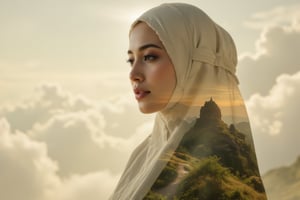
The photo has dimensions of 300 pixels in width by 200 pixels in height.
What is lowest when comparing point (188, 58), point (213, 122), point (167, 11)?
point (213, 122)

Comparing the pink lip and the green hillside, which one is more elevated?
the pink lip

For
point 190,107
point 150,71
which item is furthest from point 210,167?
point 150,71

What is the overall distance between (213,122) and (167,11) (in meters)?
0.26

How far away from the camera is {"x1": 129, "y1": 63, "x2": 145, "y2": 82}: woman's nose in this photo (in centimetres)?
120

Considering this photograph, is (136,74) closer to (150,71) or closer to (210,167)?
(150,71)

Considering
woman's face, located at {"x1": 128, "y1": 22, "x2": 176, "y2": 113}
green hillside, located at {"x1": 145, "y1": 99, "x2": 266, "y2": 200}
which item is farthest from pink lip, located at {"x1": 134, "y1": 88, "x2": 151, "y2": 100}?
green hillside, located at {"x1": 145, "y1": 99, "x2": 266, "y2": 200}

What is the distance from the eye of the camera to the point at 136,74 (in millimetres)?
1205

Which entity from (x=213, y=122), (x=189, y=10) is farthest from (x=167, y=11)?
(x=213, y=122)

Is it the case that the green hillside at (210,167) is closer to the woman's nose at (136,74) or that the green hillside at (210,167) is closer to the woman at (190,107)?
the woman at (190,107)

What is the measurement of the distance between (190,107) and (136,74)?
0.46 feet

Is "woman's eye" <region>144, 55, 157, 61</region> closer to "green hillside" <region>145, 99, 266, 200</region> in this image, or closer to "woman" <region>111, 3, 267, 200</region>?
"woman" <region>111, 3, 267, 200</region>

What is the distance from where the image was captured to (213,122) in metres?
1.15

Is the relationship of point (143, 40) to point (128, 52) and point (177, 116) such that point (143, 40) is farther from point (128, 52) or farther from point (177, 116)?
point (177, 116)

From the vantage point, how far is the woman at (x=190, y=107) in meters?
1.11
